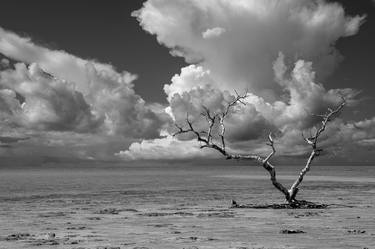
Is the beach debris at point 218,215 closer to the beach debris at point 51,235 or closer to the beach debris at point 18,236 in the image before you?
the beach debris at point 51,235

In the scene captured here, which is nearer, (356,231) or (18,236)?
(18,236)

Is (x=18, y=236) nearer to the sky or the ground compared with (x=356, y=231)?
nearer to the ground

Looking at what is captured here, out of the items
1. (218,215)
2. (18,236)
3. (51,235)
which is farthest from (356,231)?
(18,236)

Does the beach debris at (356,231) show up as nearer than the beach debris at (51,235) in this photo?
No

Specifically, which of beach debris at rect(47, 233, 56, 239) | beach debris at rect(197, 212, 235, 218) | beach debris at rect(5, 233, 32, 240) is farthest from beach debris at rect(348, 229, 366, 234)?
beach debris at rect(5, 233, 32, 240)

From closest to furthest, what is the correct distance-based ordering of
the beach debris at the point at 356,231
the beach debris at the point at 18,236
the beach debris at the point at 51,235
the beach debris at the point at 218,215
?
the beach debris at the point at 18,236 < the beach debris at the point at 51,235 < the beach debris at the point at 356,231 < the beach debris at the point at 218,215

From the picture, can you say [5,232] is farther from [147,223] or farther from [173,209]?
[173,209]

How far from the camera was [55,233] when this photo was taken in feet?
80.5

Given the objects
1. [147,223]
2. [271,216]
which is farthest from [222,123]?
[147,223]

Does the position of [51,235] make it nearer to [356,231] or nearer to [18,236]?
[18,236]

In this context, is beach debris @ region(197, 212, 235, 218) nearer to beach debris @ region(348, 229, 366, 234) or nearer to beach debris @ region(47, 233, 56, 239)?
beach debris @ region(348, 229, 366, 234)

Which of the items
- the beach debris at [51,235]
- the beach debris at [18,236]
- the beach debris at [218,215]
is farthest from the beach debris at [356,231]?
the beach debris at [18,236]

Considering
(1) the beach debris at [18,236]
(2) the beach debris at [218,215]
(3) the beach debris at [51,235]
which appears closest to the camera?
(1) the beach debris at [18,236]

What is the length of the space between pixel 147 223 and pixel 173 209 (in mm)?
9230
